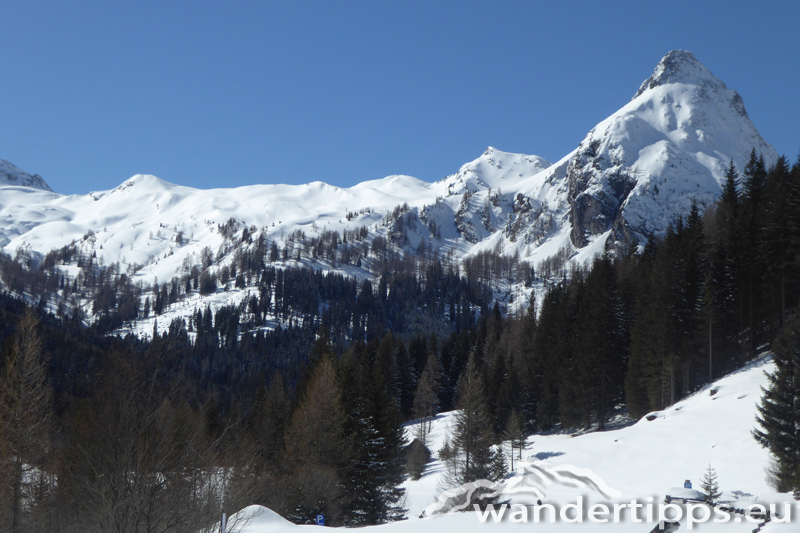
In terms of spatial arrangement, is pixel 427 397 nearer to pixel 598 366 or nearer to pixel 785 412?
pixel 598 366

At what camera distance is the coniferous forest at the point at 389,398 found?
47.0 ft

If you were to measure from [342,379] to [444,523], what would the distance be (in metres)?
23.5

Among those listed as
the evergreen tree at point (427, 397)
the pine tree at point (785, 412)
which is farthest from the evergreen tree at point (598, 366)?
the pine tree at point (785, 412)

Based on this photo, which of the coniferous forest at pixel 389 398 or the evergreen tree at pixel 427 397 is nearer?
the coniferous forest at pixel 389 398

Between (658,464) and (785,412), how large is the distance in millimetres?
10616

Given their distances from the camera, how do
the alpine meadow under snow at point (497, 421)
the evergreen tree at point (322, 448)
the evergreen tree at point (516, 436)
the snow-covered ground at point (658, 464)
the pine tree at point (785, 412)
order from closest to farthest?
the alpine meadow under snow at point (497, 421), the snow-covered ground at point (658, 464), the pine tree at point (785, 412), the evergreen tree at point (322, 448), the evergreen tree at point (516, 436)

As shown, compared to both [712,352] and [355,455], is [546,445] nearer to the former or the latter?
[712,352]

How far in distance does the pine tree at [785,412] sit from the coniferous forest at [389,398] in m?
0.08

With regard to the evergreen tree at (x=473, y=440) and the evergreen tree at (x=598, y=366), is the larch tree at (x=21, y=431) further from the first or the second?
the evergreen tree at (x=598, y=366)

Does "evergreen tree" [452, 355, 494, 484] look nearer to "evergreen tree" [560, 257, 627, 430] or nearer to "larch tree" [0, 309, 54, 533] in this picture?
"larch tree" [0, 309, 54, 533]

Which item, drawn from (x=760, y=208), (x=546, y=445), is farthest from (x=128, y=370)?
(x=760, y=208)

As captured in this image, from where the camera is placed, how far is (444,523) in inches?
660

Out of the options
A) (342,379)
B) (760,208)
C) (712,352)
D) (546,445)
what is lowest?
(546,445)

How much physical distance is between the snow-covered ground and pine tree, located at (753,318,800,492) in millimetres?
1683
